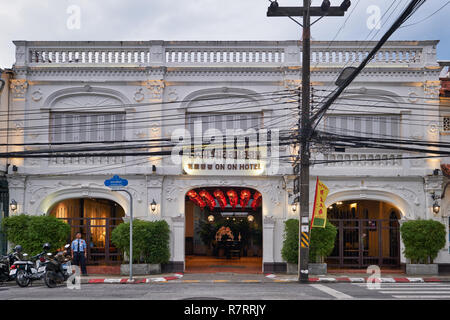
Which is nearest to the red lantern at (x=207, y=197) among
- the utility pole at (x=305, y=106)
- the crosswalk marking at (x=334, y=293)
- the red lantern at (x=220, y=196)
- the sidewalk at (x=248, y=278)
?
the red lantern at (x=220, y=196)

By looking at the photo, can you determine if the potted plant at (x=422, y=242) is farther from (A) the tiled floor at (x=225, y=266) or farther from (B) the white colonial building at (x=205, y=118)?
(A) the tiled floor at (x=225, y=266)

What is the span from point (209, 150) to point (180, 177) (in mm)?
1724

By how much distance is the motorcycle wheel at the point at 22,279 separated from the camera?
17.0 metres

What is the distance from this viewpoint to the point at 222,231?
99.5ft

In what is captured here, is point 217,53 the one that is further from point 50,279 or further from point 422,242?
point 50,279

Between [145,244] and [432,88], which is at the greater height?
[432,88]

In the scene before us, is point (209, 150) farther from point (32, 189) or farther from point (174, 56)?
point (32, 189)

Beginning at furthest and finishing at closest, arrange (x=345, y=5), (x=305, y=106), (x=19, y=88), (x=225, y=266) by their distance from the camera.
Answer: (x=225, y=266) < (x=19, y=88) < (x=305, y=106) < (x=345, y=5)

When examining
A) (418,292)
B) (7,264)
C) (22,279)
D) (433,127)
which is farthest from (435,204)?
(7,264)

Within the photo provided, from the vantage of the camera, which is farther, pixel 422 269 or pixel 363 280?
pixel 422 269

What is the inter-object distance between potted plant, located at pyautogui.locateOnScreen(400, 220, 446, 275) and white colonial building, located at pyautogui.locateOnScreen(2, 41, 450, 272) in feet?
2.68

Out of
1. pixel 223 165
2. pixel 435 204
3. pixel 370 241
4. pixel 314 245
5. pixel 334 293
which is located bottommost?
pixel 334 293

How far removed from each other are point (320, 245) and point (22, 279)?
36.6ft

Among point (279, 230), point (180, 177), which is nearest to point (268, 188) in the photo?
point (279, 230)
